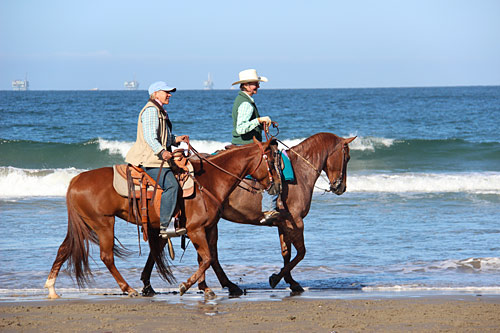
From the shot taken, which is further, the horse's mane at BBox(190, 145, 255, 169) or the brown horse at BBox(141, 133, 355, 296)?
the brown horse at BBox(141, 133, 355, 296)

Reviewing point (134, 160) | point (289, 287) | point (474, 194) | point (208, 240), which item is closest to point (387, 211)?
point (474, 194)

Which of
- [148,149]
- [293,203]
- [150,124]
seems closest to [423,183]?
[293,203]

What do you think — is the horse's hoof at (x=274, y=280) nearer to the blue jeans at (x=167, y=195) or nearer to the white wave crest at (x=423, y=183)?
the blue jeans at (x=167, y=195)

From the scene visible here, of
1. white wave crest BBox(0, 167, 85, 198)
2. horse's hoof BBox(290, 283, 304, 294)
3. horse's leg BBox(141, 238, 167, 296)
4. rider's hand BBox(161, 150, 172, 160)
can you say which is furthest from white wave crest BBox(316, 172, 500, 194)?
rider's hand BBox(161, 150, 172, 160)

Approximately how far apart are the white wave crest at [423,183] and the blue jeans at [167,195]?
11.2 metres

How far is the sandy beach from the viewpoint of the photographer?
540cm

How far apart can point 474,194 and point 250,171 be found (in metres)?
10.5

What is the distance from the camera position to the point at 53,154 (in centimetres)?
2491

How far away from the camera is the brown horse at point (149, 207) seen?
6449 mm

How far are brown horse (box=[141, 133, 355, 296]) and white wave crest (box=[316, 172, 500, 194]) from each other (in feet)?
31.4

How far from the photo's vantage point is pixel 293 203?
7387mm

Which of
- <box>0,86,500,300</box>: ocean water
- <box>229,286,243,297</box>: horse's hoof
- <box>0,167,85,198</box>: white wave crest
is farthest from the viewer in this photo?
<box>0,167,85,198</box>: white wave crest

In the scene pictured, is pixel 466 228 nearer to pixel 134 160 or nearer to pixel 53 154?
pixel 134 160

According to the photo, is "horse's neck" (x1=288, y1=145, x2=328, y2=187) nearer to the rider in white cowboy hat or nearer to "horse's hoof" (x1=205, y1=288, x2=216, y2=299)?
the rider in white cowboy hat
